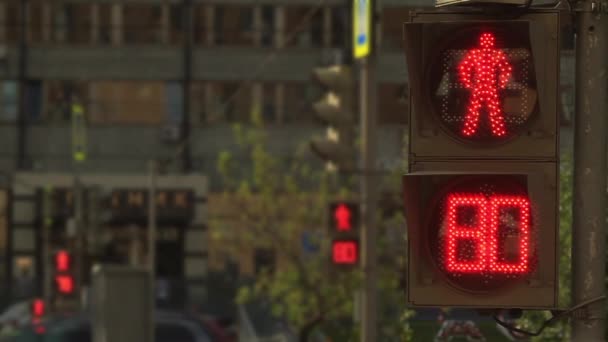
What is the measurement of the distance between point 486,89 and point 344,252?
551 inches

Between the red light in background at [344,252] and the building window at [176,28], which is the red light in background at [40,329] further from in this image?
the building window at [176,28]

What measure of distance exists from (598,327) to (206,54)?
49447 millimetres

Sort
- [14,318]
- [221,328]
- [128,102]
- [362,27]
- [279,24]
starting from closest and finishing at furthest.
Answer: [362,27] → [221,328] → [14,318] → [279,24] → [128,102]

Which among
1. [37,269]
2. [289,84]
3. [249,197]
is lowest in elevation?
[37,269]

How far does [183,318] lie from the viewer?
98.5ft

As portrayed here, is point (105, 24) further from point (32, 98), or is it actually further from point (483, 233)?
point (483, 233)

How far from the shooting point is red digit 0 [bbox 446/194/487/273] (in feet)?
16.7

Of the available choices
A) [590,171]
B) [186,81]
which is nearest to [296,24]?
[186,81]

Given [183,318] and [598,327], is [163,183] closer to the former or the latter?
[183,318]

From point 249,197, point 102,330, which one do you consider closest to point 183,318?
point 249,197

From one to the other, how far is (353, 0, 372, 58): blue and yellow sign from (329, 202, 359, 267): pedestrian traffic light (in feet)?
8.87

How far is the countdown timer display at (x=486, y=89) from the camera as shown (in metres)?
5.16

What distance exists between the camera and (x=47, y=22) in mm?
54000

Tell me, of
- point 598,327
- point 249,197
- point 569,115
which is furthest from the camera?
point 249,197
